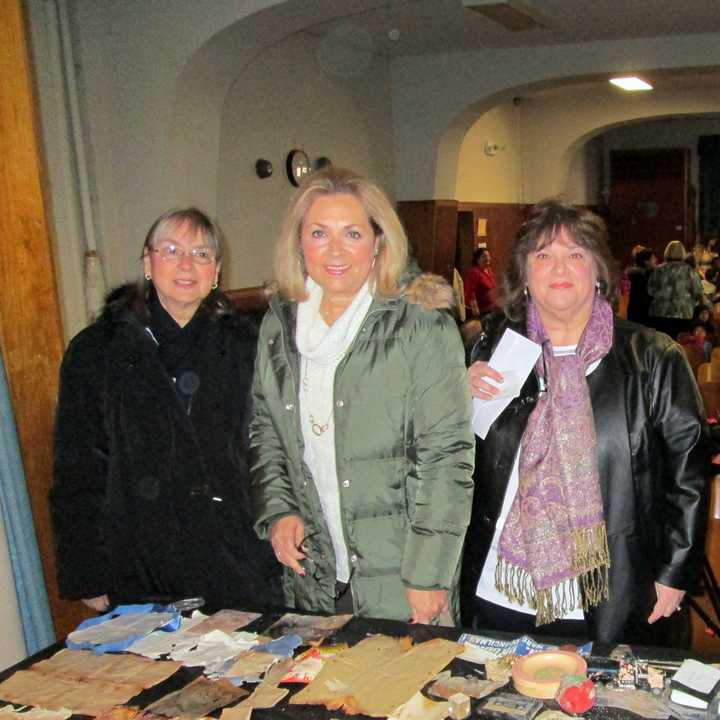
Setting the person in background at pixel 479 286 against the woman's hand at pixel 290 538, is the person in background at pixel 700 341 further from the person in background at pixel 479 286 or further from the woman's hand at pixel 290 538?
the woman's hand at pixel 290 538

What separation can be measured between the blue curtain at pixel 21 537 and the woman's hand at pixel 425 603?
1318 millimetres

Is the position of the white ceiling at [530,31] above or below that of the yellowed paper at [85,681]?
above

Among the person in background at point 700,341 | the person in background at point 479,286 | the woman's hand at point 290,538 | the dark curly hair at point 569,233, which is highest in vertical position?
the dark curly hair at point 569,233

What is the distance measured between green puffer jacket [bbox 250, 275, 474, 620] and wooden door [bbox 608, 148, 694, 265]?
11.4 meters

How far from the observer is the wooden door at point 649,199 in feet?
40.6

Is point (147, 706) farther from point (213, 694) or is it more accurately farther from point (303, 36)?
point (303, 36)

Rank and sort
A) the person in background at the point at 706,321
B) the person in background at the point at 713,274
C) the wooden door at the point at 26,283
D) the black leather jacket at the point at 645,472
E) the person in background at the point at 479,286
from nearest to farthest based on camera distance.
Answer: the black leather jacket at the point at 645,472, the wooden door at the point at 26,283, the person in background at the point at 706,321, the person in background at the point at 479,286, the person in background at the point at 713,274

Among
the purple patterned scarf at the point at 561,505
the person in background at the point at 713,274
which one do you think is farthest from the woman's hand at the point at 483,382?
the person in background at the point at 713,274

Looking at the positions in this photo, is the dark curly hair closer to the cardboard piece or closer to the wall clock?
the cardboard piece

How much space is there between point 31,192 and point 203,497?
1106mm

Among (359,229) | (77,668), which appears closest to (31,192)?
Answer: (359,229)

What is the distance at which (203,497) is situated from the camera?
203 cm

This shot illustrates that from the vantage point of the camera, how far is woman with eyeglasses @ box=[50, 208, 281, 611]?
2.03 m

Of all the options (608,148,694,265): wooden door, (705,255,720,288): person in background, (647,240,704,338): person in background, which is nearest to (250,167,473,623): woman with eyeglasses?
(647,240,704,338): person in background
